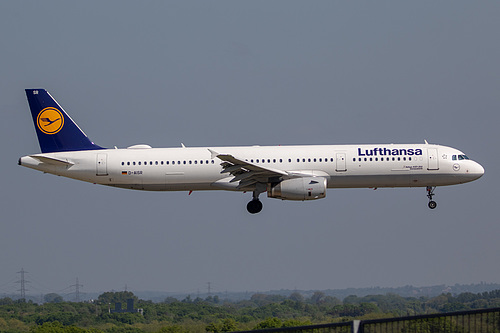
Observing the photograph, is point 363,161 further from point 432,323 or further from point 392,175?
point 432,323

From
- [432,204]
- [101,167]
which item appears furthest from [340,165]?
[101,167]

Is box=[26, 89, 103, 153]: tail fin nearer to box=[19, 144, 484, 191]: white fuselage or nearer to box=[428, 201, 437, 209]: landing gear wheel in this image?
box=[19, 144, 484, 191]: white fuselage

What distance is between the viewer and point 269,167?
47406 mm

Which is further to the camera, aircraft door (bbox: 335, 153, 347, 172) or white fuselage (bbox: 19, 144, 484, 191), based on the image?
white fuselage (bbox: 19, 144, 484, 191)

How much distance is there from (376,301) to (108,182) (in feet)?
98.6

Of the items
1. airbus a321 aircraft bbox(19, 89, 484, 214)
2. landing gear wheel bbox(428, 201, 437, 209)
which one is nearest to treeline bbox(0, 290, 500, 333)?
landing gear wheel bbox(428, 201, 437, 209)

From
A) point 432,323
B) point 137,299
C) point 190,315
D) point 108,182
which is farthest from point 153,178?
point 432,323

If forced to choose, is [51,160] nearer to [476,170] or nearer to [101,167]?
[101,167]

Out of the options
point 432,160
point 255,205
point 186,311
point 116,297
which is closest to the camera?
point 432,160

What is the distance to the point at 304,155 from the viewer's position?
47188 mm

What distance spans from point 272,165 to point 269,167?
25 cm

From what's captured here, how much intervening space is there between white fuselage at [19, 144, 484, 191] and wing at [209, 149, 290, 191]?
97 cm

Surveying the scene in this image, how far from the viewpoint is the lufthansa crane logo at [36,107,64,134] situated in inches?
2020

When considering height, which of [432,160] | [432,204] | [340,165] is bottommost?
[432,204]
